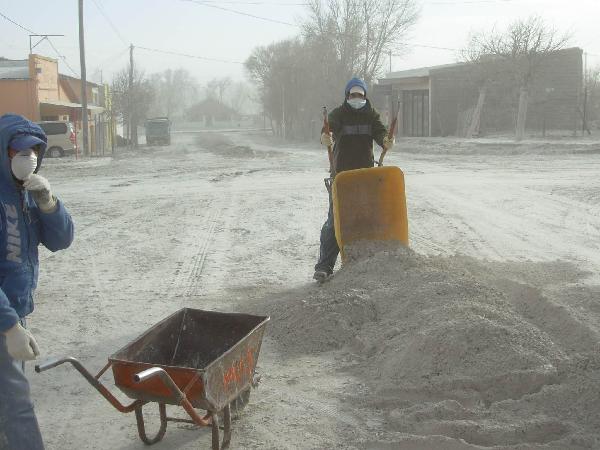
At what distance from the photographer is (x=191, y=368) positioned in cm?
372

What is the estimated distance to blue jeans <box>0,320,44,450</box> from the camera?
3.20 metres

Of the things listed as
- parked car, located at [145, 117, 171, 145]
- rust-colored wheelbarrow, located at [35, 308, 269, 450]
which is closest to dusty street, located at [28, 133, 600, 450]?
rust-colored wheelbarrow, located at [35, 308, 269, 450]

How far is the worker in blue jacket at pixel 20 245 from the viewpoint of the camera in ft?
10.5

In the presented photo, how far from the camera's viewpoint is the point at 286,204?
44.4 feet

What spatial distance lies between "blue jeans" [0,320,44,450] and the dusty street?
940 millimetres

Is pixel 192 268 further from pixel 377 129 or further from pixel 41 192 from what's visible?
pixel 41 192

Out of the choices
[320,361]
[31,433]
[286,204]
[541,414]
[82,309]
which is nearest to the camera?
[31,433]

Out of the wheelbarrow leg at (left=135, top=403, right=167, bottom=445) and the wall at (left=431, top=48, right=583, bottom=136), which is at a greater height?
the wall at (left=431, top=48, right=583, bottom=136)

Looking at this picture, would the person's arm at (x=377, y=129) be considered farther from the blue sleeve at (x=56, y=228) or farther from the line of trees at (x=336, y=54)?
the line of trees at (x=336, y=54)

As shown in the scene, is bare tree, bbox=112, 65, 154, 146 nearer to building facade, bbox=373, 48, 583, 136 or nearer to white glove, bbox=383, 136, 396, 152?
building facade, bbox=373, 48, 583, 136

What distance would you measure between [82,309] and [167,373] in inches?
141

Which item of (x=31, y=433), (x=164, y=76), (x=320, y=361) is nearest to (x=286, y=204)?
(x=320, y=361)

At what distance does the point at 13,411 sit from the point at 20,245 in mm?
749

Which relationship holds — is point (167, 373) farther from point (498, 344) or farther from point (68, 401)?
point (498, 344)
